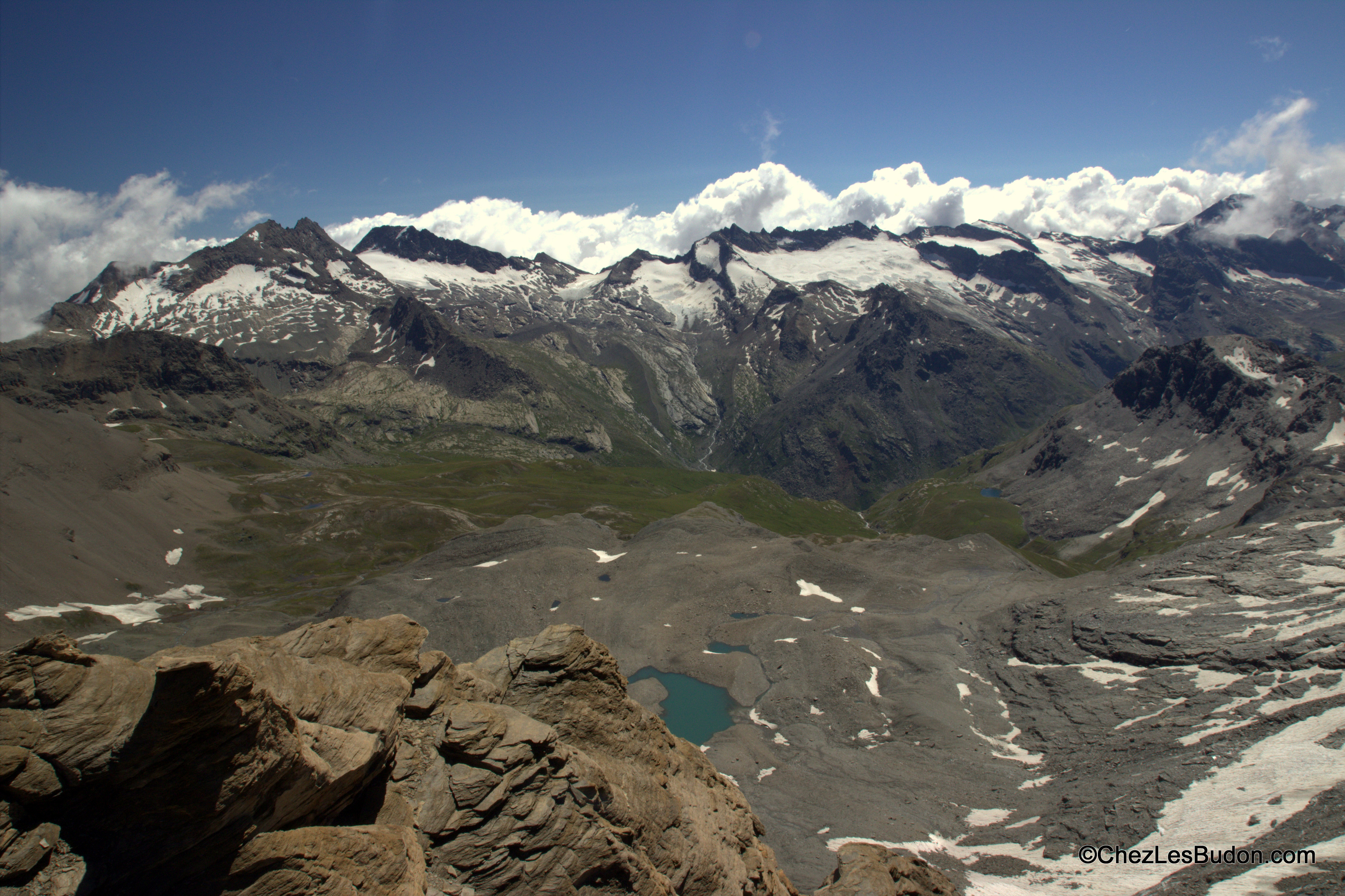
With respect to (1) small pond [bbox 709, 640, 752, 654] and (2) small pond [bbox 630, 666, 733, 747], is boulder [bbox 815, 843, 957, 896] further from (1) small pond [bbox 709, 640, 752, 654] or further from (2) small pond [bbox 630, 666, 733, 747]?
(1) small pond [bbox 709, 640, 752, 654]

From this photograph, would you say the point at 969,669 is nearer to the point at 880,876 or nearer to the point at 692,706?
the point at 692,706

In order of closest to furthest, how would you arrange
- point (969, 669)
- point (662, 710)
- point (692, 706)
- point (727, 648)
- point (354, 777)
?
1. point (354, 777)
2. point (662, 710)
3. point (692, 706)
4. point (969, 669)
5. point (727, 648)

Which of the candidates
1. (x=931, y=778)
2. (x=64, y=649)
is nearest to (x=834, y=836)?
(x=931, y=778)

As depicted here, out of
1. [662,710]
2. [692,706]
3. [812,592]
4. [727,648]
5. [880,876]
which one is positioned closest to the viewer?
[880,876]

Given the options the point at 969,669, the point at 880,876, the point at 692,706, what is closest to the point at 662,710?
the point at 692,706

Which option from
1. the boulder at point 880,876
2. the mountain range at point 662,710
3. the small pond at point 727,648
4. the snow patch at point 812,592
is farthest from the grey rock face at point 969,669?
the boulder at point 880,876

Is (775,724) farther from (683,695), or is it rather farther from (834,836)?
(834,836)
